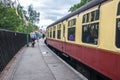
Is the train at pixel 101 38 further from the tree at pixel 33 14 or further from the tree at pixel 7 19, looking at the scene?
the tree at pixel 33 14

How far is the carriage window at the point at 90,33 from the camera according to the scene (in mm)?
9184


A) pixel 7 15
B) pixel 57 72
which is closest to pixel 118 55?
pixel 57 72

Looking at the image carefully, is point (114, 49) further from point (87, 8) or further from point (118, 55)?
point (87, 8)

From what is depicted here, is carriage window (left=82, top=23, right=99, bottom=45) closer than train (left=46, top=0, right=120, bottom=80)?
No

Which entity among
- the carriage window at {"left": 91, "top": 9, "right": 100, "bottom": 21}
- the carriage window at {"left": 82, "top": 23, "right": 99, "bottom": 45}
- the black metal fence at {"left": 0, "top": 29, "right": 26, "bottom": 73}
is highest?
the carriage window at {"left": 91, "top": 9, "right": 100, "bottom": 21}

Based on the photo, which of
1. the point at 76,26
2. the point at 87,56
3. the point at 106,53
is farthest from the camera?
the point at 76,26

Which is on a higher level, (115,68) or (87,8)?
(87,8)

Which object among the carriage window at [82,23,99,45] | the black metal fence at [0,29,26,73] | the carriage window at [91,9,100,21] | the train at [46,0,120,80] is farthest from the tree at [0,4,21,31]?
the carriage window at [91,9,100,21]

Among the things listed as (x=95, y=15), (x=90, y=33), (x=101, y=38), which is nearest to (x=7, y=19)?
(x=90, y=33)

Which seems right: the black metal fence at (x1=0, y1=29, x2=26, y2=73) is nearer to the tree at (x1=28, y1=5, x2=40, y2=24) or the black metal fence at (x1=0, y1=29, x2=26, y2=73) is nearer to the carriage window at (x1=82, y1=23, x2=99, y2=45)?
the carriage window at (x1=82, y1=23, x2=99, y2=45)

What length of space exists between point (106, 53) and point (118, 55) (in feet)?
2.73

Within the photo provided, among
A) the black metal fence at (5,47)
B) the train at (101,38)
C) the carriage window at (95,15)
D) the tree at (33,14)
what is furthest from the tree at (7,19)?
the tree at (33,14)

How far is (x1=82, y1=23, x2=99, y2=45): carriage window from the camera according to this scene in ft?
30.1

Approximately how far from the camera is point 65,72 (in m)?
12.0
